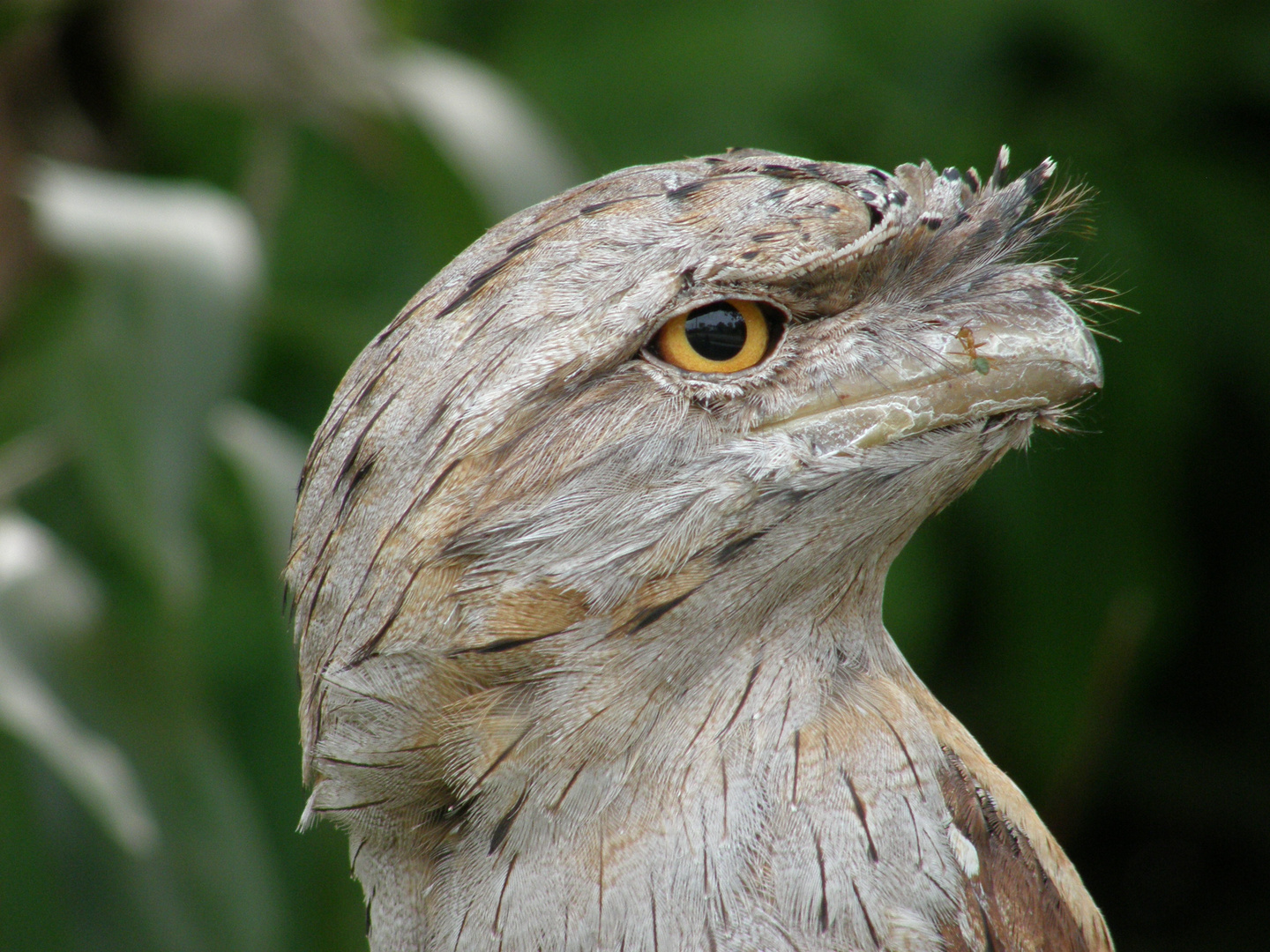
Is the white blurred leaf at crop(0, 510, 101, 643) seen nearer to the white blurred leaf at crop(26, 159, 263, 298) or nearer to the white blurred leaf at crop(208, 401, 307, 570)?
the white blurred leaf at crop(208, 401, 307, 570)

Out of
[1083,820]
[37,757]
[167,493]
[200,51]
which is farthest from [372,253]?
[1083,820]

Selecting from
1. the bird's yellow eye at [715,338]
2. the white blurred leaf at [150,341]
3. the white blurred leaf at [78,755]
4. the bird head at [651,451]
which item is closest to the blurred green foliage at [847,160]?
the white blurred leaf at [150,341]

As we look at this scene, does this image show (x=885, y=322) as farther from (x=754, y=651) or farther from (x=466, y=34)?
(x=466, y=34)

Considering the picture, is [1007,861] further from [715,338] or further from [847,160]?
[847,160]

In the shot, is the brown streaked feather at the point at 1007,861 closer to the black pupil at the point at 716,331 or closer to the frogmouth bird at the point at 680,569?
the frogmouth bird at the point at 680,569

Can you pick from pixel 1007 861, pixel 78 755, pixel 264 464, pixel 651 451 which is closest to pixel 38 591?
pixel 78 755

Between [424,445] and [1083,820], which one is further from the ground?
[424,445]
